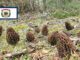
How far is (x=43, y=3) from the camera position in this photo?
1702cm

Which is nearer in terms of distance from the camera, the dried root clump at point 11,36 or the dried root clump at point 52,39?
the dried root clump at point 52,39

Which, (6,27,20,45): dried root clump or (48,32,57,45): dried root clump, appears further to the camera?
(6,27,20,45): dried root clump

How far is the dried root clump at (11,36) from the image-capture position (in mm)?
8023

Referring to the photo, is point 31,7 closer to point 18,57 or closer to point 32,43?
point 32,43

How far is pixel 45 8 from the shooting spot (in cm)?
1719

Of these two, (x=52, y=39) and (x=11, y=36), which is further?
(x=11, y=36)

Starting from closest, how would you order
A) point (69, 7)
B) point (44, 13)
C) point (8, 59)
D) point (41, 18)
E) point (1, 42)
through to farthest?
point (8, 59)
point (1, 42)
point (41, 18)
point (44, 13)
point (69, 7)

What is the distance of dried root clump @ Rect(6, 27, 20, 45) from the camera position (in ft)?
26.3

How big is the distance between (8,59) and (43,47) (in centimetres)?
119

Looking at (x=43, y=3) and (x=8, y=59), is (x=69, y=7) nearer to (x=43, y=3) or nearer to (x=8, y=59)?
(x=43, y=3)

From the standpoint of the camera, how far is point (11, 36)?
802 cm

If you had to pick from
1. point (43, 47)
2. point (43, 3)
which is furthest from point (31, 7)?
point (43, 47)

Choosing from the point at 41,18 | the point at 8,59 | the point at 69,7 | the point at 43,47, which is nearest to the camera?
the point at 8,59

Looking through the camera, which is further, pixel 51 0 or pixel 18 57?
pixel 51 0
